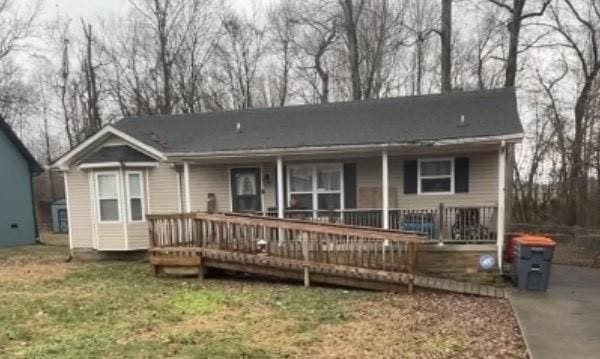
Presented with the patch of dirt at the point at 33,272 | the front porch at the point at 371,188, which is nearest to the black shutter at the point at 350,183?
the front porch at the point at 371,188

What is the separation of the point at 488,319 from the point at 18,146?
20.0 m

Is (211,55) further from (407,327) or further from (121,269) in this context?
(407,327)

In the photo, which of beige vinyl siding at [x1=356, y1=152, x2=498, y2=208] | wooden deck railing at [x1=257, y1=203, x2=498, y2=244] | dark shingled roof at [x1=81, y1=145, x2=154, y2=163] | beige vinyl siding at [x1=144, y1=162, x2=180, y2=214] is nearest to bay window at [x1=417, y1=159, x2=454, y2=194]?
beige vinyl siding at [x1=356, y1=152, x2=498, y2=208]

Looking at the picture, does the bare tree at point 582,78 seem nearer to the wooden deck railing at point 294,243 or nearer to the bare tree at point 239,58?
the wooden deck railing at point 294,243

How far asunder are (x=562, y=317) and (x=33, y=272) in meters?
11.6

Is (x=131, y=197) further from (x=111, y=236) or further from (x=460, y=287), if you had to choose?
(x=460, y=287)

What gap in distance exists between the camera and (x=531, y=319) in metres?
6.97

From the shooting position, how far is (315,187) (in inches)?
493

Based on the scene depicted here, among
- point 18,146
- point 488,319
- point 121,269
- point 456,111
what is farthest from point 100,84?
point 488,319

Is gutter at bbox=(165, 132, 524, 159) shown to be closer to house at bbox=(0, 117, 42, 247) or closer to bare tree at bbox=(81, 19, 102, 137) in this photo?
house at bbox=(0, 117, 42, 247)

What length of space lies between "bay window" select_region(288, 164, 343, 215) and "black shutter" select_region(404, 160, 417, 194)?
1.67 m

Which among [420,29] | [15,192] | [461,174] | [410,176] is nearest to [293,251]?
[410,176]

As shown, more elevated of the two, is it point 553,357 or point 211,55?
point 211,55

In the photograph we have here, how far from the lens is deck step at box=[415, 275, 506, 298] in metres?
8.72
